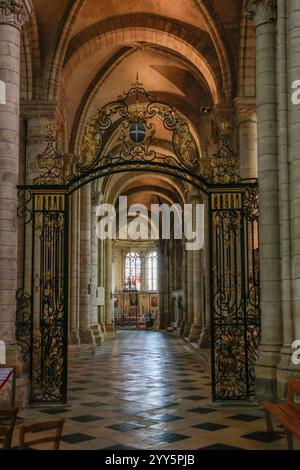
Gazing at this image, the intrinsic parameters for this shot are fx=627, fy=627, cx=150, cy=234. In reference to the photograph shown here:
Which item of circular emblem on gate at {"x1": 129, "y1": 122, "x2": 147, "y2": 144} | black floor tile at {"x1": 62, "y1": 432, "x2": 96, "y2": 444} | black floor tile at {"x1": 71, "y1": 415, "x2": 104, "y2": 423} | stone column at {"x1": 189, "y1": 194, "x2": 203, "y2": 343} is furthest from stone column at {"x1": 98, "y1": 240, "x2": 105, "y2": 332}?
black floor tile at {"x1": 62, "y1": 432, "x2": 96, "y2": 444}

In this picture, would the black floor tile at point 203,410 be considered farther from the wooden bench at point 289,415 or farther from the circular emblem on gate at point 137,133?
the circular emblem on gate at point 137,133

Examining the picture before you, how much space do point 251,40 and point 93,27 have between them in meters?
5.01

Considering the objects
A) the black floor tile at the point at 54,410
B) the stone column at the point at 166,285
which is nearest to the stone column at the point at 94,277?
the black floor tile at the point at 54,410

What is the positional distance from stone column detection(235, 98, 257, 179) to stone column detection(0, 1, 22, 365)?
23.6 feet

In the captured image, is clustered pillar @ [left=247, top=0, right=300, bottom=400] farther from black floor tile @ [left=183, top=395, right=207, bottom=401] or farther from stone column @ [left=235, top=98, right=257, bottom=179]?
stone column @ [left=235, top=98, right=257, bottom=179]

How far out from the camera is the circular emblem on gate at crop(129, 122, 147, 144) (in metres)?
11.1

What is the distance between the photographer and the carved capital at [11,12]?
10234mm

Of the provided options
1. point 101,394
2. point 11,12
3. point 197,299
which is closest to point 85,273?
point 197,299

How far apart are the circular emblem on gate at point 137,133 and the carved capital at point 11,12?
8.52 feet

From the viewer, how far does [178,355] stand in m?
21.1

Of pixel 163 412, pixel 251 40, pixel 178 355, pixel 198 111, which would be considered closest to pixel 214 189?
pixel 163 412

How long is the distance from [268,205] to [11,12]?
5.24 m

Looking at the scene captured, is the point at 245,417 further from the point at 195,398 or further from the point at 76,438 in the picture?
the point at 76,438
